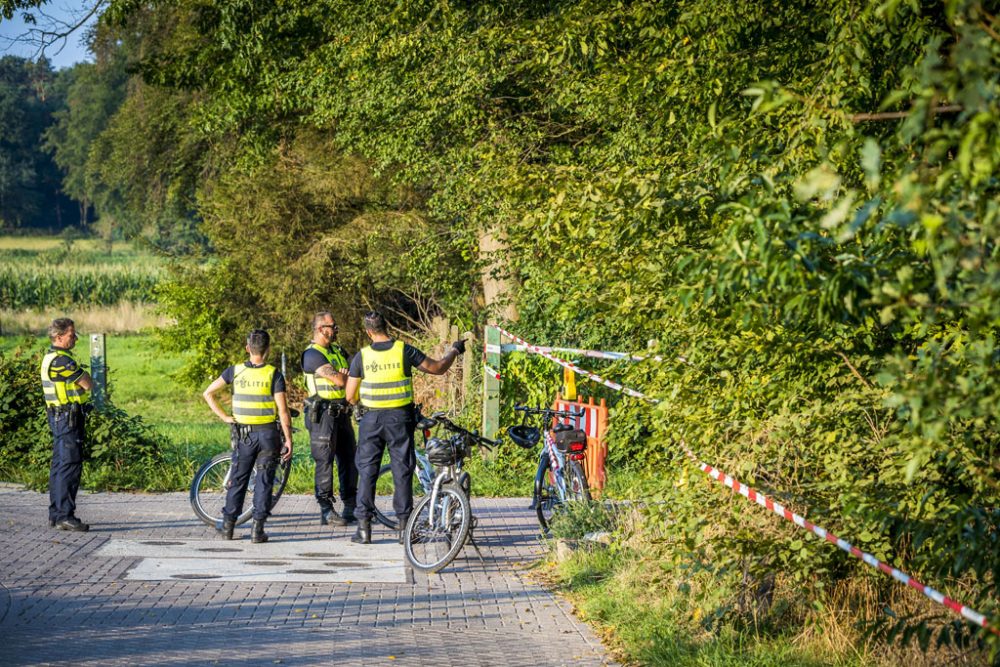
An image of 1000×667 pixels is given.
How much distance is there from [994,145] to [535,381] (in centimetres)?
1141

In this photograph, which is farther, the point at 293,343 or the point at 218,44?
the point at 293,343

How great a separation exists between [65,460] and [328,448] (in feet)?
7.72

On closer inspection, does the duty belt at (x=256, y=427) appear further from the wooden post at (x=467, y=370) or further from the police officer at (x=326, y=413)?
the wooden post at (x=467, y=370)

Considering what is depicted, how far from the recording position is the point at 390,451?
34.3 ft

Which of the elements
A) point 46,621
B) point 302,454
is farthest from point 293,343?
point 46,621

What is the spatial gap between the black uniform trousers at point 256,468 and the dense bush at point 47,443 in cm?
308

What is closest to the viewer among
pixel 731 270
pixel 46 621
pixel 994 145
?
pixel 994 145

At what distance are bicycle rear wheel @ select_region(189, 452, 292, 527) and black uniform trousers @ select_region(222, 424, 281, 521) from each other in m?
0.16

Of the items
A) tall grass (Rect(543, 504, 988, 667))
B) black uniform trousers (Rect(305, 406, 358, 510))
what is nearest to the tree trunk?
black uniform trousers (Rect(305, 406, 358, 510))

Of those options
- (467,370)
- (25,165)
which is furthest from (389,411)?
(25,165)

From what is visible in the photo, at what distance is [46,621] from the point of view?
24.8ft

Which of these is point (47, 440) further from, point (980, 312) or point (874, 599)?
point (980, 312)

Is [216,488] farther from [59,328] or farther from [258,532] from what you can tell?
[59,328]

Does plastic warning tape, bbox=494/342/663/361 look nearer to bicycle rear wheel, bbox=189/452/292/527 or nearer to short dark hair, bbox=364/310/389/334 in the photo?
short dark hair, bbox=364/310/389/334
